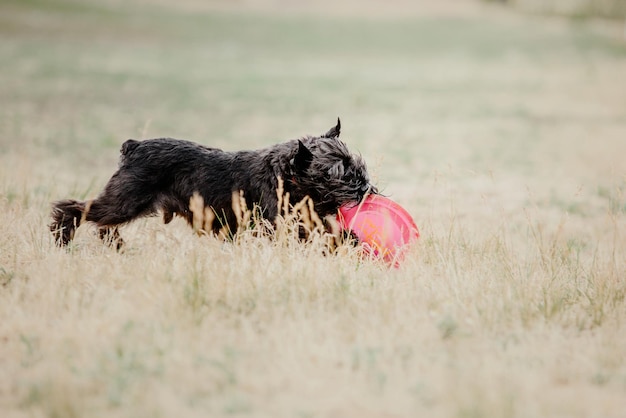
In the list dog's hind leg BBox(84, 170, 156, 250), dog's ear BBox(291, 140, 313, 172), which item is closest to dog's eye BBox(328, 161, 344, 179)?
dog's ear BBox(291, 140, 313, 172)

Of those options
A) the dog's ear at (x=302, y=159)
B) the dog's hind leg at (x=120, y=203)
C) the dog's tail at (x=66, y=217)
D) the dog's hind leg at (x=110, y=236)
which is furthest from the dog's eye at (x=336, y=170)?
the dog's tail at (x=66, y=217)

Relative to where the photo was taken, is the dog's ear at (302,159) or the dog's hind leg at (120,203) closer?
the dog's ear at (302,159)

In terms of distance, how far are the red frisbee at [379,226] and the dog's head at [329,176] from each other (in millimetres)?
105

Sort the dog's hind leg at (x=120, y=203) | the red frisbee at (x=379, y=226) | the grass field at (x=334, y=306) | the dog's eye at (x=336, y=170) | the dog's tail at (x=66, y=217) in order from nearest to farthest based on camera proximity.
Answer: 1. the grass field at (x=334, y=306)
2. the red frisbee at (x=379, y=226)
3. the dog's eye at (x=336, y=170)
4. the dog's hind leg at (x=120, y=203)
5. the dog's tail at (x=66, y=217)

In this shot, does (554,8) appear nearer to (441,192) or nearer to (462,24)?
(462,24)

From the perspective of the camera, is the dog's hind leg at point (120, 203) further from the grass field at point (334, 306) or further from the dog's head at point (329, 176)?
the dog's head at point (329, 176)

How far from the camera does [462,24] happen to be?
6131 centimetres

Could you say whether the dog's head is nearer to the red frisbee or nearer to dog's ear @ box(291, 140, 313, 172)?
dog's ear @ box(291, 140, 313, 172)

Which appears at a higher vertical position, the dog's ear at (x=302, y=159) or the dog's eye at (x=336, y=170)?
the dog's ear at (x=302, y=159)

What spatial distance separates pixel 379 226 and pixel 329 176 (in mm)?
577

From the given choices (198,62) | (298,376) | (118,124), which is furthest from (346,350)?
(198,62)

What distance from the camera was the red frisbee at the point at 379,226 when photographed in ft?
19.1

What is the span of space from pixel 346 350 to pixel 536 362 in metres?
1.10

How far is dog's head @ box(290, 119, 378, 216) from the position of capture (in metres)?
5.95
